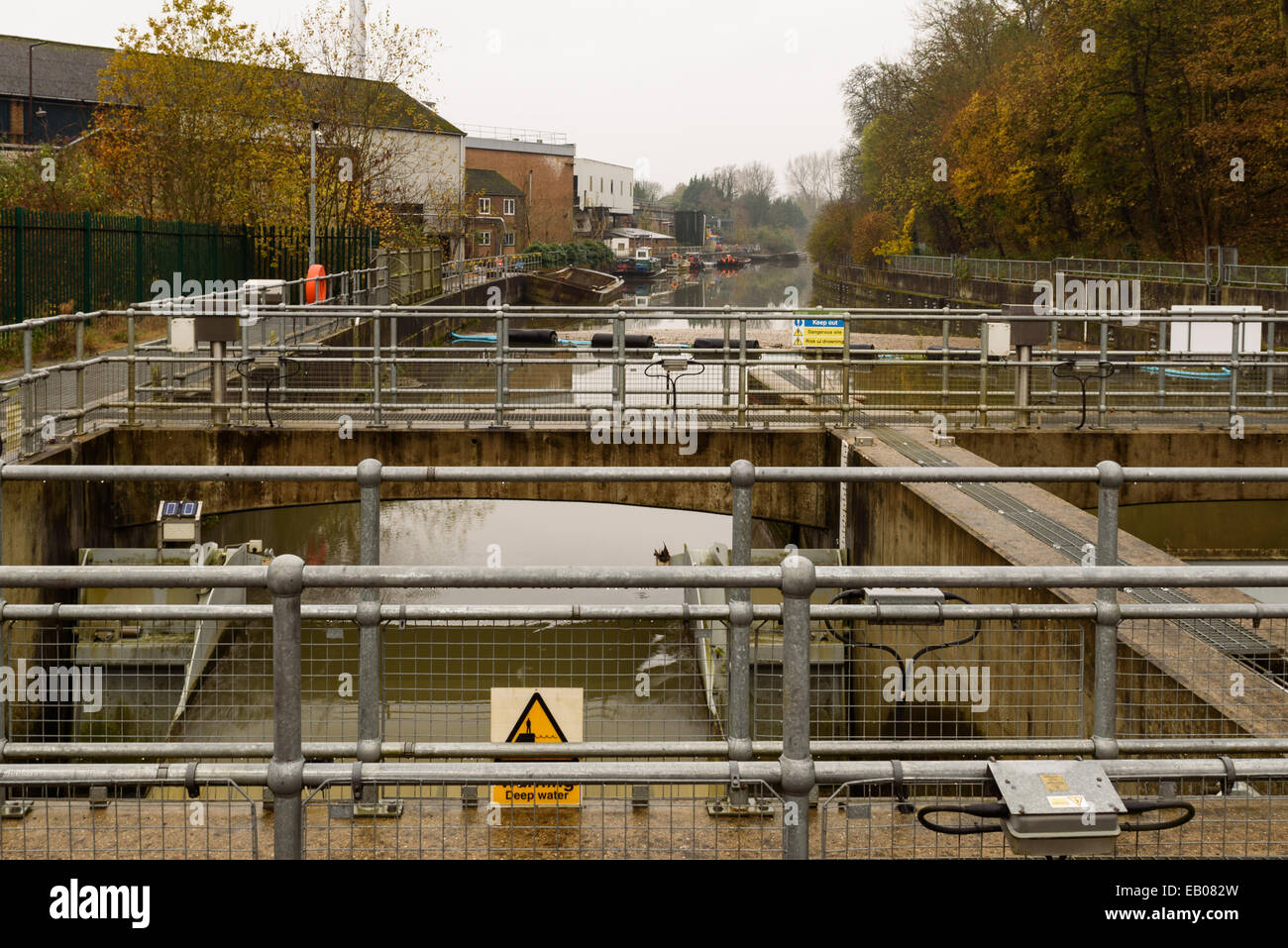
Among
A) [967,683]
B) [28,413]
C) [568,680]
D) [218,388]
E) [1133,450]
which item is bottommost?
[568,680]

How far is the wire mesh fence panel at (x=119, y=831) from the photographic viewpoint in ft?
16.3

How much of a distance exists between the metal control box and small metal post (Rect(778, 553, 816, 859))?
609 mm

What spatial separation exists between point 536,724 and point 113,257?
25.5m

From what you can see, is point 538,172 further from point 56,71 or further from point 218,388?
point 218,388

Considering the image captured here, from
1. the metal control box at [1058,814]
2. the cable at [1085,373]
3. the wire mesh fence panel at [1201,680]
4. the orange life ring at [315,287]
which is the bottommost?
the wire mesh fence panel at [1201,680]

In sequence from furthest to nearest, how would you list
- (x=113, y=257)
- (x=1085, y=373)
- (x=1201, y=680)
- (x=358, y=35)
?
(x=358, y=35) < (x=113, y=257) < (x=1085, y=373) < (x=1201, y=680)

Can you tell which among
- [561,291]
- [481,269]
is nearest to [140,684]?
[481,269]

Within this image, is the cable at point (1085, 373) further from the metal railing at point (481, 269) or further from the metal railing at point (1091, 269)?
the metal railing at point (481, 269)

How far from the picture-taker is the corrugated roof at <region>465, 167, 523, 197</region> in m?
109

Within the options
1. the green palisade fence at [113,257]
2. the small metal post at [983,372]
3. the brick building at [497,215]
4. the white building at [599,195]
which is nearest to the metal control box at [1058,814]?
the small metal post at [983,372]

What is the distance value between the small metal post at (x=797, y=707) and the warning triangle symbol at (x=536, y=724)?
1.73m

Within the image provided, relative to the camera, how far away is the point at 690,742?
5.79 meters

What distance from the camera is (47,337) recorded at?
2375cm

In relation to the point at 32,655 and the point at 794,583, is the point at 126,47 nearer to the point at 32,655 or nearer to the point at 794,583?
the point at 32,655
